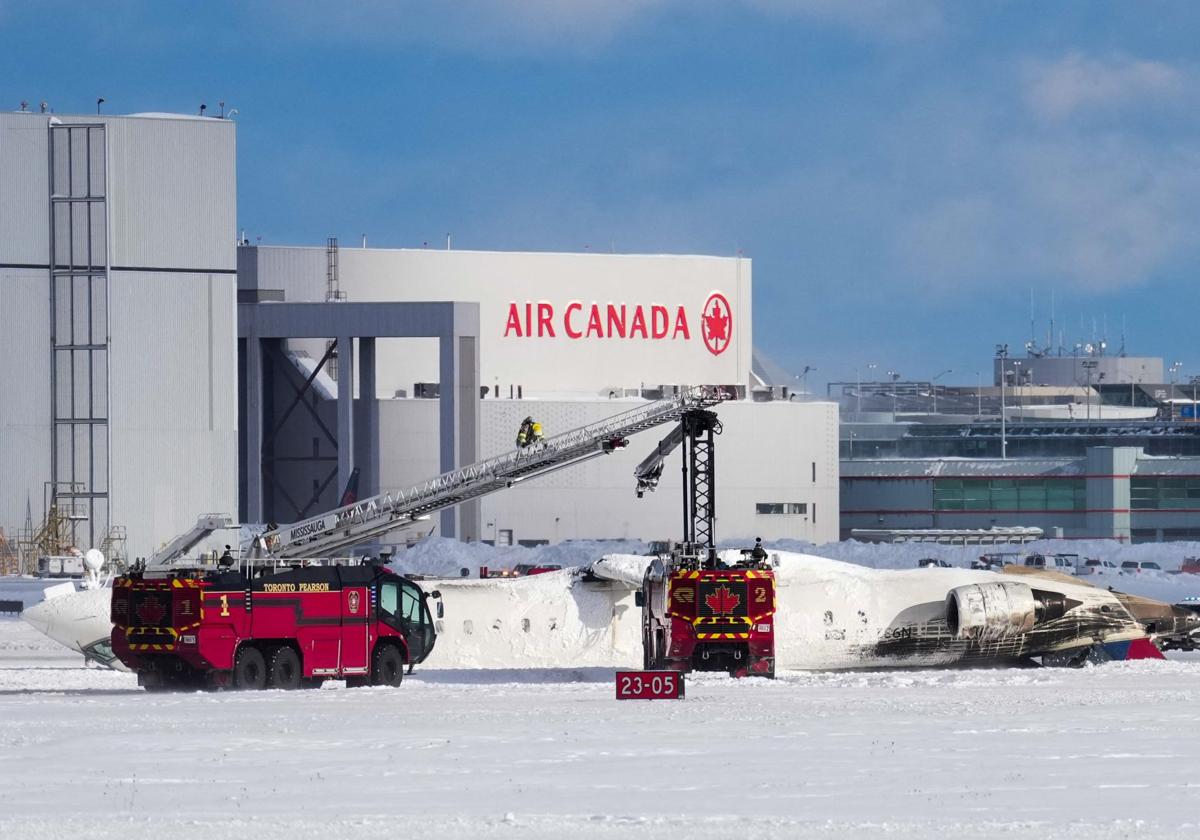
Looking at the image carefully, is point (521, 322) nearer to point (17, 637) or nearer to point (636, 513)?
point (636, 513)

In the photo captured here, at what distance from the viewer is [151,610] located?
37.0 metres

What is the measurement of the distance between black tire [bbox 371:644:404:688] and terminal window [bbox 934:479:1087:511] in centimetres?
10569

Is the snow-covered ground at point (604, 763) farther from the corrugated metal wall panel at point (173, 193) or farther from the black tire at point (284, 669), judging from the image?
the corrugated metal wall panel at point (173, 193)

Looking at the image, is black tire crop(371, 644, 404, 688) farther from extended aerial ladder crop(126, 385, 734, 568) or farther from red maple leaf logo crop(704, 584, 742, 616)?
extended aerial ladder crop(126, 385, 734, 568)

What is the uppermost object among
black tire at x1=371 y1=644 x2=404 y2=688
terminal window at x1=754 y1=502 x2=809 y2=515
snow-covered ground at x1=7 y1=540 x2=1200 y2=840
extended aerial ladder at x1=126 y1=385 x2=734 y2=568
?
extended aerial ladder at x1=126 y1=385 x2=734 y2=568

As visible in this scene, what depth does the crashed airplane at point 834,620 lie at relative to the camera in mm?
43781

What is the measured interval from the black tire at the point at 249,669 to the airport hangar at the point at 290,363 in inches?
2158

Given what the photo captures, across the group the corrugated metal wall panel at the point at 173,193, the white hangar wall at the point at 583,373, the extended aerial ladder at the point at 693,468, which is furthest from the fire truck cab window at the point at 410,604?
the white hangar wall at the point at 583,373

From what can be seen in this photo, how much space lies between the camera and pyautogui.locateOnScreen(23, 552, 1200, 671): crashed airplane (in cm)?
4378

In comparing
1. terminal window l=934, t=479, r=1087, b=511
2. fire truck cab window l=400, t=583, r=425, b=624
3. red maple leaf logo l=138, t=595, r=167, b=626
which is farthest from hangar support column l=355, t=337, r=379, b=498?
red maple leaf logo l=138, t=595, r=167, b=626

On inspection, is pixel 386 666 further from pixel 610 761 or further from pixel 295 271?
pixel 295 271

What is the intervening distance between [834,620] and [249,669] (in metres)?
13.3

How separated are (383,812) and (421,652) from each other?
21.6 meters

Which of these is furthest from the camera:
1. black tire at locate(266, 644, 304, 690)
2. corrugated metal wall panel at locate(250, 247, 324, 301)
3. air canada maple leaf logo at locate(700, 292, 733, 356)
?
air canada maple leaf logo at locate(700, 292, 733, 356)
